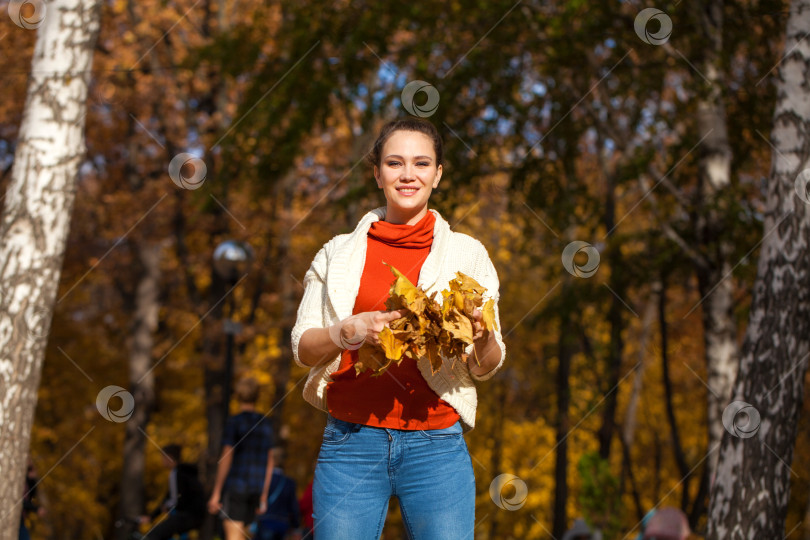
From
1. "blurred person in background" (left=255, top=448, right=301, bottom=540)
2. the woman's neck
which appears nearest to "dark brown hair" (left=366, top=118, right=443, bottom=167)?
the woman's neck

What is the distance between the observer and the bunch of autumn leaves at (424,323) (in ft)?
7.68

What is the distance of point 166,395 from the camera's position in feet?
74.4

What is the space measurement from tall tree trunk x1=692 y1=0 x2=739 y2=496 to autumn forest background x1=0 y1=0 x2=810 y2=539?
0.03m

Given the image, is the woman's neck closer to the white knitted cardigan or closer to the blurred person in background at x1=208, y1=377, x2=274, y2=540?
the white knitted cardigan

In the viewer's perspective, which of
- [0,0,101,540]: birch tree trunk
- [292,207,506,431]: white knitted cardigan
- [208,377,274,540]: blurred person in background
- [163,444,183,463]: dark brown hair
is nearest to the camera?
[292,207,506,431]: white knitted cardigan

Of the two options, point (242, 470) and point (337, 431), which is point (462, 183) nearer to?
point (242, 470)

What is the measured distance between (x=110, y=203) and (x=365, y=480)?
678 inches

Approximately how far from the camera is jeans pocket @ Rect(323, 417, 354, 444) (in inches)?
99.1

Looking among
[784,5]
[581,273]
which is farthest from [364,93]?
[581,273]

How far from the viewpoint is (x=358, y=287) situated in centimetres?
263

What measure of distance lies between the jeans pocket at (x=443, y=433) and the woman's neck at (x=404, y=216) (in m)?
0.61

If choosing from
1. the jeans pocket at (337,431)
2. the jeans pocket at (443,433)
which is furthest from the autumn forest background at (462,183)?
the jeans pocket at (337,431)

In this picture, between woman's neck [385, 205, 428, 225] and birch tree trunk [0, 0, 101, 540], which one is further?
birch tree trunk [0, 0, 101, 540]

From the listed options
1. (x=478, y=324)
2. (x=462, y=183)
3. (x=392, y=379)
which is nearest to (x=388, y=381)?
(x=392, y=379)
